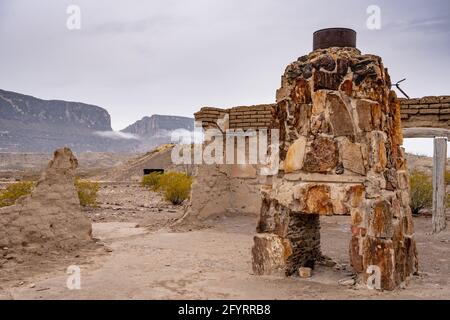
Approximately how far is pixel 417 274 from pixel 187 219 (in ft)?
18.8

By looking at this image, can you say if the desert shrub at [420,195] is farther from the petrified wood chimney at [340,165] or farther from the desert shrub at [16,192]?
the desert shrub at [16,192]

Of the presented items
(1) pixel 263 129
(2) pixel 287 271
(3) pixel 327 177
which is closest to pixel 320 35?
(3) pixel 327 177

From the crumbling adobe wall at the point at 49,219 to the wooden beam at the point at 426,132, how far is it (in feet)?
23.1

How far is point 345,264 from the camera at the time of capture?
6.76 metres

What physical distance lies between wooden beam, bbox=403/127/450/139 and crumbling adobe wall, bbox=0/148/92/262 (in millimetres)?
7047

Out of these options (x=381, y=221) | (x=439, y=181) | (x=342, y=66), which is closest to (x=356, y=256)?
(x=381, y=221)

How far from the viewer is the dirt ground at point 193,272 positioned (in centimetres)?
512

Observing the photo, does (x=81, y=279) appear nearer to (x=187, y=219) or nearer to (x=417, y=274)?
(x=417, y=274)

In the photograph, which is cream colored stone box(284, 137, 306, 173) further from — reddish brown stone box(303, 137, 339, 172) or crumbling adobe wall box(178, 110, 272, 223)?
crumbling adobe wall box(178, 110, 272, 223)

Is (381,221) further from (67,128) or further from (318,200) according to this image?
(67,128)

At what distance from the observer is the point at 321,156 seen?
222 inches

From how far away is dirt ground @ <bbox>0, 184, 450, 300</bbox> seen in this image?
512 cm

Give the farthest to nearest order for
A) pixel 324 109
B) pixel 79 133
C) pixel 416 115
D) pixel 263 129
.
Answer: pixel 79 133 → pixel 263 129 → pixel 416 115 → pixel 324 109
